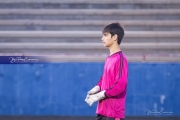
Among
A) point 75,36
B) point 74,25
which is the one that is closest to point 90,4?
point 74,25

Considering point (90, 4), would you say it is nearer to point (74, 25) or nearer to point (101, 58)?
point (74, 25)

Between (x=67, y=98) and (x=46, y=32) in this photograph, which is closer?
(x=67, y=98)

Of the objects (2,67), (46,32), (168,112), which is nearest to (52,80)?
(2,67)

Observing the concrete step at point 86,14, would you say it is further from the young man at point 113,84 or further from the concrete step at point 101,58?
the young man at point 113,84

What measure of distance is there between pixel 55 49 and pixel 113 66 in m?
5.84

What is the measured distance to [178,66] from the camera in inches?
324

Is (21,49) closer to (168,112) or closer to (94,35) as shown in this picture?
(94,35)

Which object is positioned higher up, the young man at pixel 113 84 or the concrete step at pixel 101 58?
the concrete step at pixel 101 58

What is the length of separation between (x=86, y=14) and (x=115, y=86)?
268 inches

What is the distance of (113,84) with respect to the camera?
3.53m

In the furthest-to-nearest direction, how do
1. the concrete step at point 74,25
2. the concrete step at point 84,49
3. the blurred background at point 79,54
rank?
the concrete step at point 74,25
the concrete step at point 84,49
the blurred background at point 79,54

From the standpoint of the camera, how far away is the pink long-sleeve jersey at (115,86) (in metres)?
3.49

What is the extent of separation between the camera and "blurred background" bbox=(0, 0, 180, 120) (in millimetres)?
8227

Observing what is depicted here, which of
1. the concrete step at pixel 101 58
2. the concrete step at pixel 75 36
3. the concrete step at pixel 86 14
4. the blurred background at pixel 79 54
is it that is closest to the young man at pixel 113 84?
the blurred background at pixel 79 54
